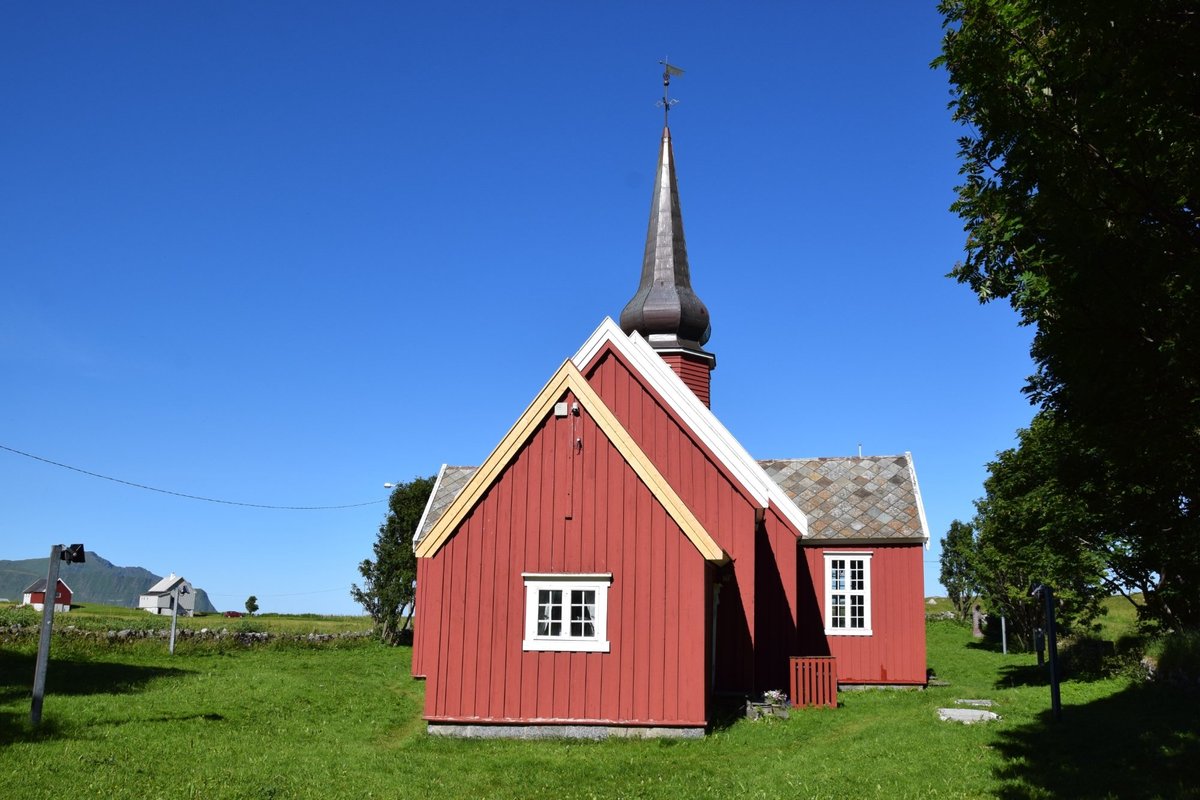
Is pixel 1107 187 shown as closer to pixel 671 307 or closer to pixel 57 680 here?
pixel 671 307

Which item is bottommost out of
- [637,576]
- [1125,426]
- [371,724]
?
[371,724]

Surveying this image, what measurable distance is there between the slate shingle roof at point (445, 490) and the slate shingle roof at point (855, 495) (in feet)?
28.0

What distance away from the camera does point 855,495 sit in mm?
24156

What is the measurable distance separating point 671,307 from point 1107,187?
17.0 m

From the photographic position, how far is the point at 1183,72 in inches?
310

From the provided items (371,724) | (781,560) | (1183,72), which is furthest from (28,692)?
(1183,72)

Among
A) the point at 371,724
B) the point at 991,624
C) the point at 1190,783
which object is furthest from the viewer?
the point at 991,624

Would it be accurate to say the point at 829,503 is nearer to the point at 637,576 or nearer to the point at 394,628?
the point at 637,576

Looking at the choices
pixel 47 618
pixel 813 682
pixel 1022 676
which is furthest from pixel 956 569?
pixel 47 618

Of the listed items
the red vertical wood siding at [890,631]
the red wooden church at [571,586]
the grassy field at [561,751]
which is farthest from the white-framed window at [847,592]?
the red wooden church at [571,586]

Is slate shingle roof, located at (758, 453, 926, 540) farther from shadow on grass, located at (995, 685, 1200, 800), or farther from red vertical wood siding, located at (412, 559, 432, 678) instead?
red vertical wood siding, located at (412, 559, 432, 678)

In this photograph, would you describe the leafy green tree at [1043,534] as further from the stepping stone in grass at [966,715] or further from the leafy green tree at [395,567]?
the leafy green tree at [395,567]

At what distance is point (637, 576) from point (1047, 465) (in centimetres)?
1634

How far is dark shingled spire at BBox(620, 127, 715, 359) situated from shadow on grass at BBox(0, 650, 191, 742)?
1492 centimetres
